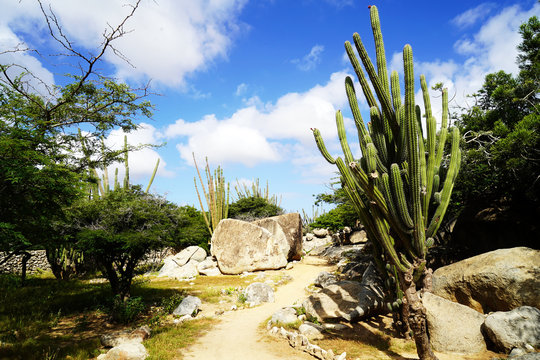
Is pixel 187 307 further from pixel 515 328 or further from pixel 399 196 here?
pixel 515 328

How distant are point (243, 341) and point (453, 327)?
412 cm

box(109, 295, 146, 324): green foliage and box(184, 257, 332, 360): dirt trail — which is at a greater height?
box(109, 295, 146, 324): green foliage

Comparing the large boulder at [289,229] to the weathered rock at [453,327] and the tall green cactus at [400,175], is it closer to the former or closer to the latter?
the tall green cactus at [400,175]

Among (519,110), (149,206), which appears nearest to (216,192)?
(149,206)

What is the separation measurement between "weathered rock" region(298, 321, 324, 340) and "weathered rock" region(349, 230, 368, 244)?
45.1 ft

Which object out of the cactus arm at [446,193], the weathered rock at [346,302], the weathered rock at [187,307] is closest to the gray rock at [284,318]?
the weathered rock at [346,302]

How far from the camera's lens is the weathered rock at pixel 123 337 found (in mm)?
5531

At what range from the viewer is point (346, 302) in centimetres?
694

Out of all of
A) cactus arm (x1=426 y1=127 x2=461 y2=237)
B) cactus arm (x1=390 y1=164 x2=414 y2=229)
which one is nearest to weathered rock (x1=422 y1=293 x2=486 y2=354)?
cactus arm (x1=426 y1=127 x2=461 y2=237)

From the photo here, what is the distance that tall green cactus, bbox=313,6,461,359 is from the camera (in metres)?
4.64

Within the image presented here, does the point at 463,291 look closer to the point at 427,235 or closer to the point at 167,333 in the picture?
the point at 427,235

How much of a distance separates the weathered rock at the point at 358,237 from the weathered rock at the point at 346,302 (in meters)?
11.9

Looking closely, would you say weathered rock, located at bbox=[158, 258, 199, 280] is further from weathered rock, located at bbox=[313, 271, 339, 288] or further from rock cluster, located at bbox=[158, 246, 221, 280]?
weathered rock, located at bbox=[313, 271, 339, 288]

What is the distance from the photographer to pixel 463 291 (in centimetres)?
619
